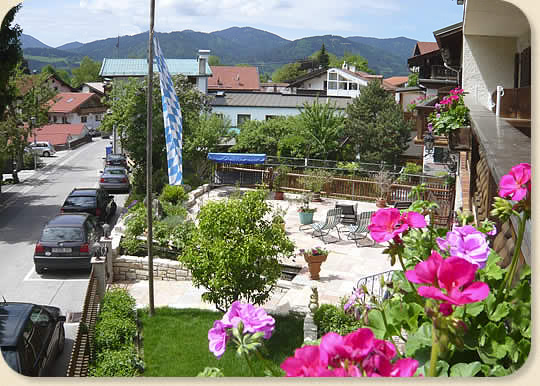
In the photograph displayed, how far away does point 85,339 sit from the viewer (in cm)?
777

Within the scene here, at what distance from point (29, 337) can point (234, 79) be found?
73.3 m

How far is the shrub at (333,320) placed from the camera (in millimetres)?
8508

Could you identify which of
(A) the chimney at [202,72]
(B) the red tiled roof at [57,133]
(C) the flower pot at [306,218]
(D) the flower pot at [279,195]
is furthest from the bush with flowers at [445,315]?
(B) the red tiled roof at [57,133]

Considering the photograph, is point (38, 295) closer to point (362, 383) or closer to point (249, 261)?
point (249, 261)

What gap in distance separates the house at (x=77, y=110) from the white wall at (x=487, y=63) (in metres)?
61.1

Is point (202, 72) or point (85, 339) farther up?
point (202, 72)

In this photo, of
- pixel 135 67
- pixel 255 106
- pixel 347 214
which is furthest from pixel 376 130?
pixel 135 67

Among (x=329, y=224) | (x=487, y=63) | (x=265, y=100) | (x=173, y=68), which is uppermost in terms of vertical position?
(x=173, y=68)

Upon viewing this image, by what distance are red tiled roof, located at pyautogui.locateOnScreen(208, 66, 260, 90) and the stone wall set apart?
6448 centimetres

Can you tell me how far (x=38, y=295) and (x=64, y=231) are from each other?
1.72 meters

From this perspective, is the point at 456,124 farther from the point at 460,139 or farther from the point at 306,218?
the point at 306,218

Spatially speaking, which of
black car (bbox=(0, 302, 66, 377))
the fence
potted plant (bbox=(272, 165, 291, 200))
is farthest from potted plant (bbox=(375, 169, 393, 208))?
black car (bbox=(0, 302, 66, 377))

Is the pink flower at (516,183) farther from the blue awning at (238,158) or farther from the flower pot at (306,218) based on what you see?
the blue awning at (238,158)

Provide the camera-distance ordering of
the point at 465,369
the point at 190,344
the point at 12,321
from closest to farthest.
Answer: the point at 465,369 → the point at 12,321 → the point at 190,344
